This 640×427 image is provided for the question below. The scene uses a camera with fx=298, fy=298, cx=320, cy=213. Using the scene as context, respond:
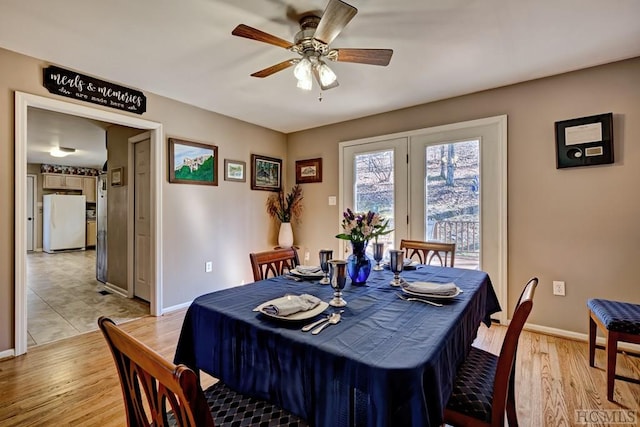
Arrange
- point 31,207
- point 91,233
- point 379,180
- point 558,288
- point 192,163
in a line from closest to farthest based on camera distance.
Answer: point 558,288, point 192,163, point 379,180, point 31,207, point 91,233

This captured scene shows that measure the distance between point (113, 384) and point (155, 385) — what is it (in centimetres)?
172

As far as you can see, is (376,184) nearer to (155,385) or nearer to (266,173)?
(266,173)

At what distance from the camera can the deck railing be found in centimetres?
302

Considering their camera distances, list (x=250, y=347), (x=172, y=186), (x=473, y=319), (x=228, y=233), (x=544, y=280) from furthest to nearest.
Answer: (x=228, y=233) → (x=172, y=186) → (x=544, y=280) → (x=473, y=319) → (x=250, y=347)

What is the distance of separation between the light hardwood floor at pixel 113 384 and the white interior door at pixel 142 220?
1.03 meters

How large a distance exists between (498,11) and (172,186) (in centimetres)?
321

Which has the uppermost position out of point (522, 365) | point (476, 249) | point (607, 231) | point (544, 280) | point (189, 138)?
point (189, 138)

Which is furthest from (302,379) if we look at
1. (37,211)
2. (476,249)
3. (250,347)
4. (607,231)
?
(37,211)

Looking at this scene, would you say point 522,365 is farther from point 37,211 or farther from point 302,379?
point 37,211

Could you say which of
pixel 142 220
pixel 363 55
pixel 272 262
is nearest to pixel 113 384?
pixel 272 262

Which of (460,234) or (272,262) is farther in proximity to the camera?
(460,234)

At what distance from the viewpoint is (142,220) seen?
3594 millimetres

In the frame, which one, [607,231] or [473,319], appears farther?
[607,231]

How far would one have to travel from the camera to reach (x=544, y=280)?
2693 mm
